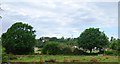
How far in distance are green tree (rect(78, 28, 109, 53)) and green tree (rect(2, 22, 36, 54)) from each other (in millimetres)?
10190

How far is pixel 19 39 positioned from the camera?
122ft

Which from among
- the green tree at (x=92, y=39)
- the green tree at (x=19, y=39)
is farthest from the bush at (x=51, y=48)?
the green tree at (x=92, y=39)

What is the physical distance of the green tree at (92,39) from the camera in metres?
44.7

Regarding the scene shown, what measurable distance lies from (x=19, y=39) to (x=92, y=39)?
13525 millimetres

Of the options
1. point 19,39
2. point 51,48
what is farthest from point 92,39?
point 19,39

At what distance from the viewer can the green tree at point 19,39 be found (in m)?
36.5

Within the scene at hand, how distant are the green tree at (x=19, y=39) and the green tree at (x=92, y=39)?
33.4 feet

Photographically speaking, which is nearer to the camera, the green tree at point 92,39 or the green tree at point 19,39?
the green tree at point 19,39

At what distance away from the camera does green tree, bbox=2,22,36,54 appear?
36.5 meters

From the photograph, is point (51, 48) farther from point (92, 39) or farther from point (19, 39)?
point (92, 39)

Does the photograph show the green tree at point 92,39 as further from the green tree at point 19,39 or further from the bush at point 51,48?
the green tree at point 19,39

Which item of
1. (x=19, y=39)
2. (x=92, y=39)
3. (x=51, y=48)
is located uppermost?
→ (x=19, y=39)

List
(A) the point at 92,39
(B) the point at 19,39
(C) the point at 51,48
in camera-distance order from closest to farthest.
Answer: (C) the point at 51,48 < (B) the point at 19,39 < (A) the point at 92,39

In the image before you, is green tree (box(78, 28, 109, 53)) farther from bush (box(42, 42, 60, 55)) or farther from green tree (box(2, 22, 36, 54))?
green tree (box(2, 22, 36, 54))
